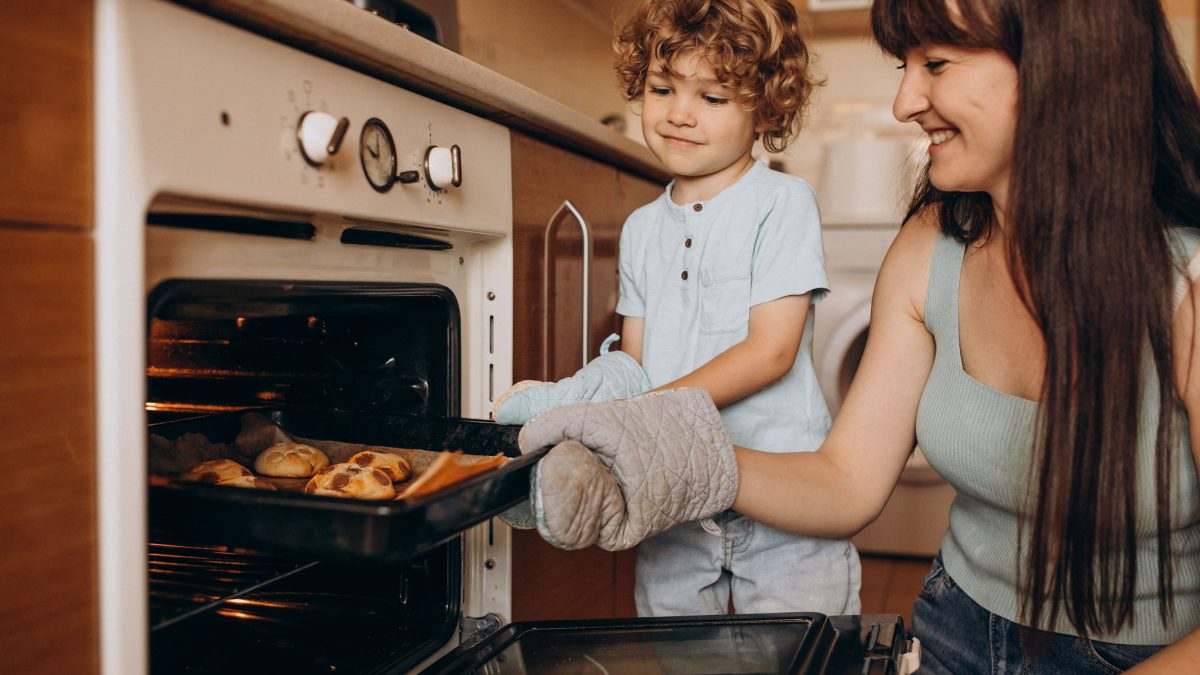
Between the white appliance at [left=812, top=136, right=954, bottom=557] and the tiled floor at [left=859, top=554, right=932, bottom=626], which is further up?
the white appliance at [left=812, top=136, right=954, bottom=557]

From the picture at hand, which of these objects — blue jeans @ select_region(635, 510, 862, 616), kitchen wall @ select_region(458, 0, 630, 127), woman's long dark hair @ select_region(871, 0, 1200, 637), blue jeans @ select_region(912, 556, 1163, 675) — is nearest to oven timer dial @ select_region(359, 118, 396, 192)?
woman's long dark hair @ select_region(871, 0, 1200, 637)

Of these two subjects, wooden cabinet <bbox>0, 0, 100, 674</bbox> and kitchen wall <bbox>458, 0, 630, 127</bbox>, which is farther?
kitchen wall <bbox>458, 0, 630, 127</bbox>

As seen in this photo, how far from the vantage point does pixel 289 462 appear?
921 mm

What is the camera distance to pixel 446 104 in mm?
974

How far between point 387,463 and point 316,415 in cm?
14

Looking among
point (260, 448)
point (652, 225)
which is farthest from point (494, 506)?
point (652, 225)

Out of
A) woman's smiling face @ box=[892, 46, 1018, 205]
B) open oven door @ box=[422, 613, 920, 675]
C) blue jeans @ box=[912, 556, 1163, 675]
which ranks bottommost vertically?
blue jeans @ box=[912, 556, 1163, 675]

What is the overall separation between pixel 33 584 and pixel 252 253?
0.94 feet

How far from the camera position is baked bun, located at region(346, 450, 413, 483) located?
879 millimetres

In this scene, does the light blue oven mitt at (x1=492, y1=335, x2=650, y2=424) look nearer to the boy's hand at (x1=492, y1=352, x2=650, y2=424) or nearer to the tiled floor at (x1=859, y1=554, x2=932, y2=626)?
the boy's hand at (x1=492, y1=352, x2=650, y2=424)

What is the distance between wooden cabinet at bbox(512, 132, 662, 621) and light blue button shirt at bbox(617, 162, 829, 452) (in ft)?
0.37

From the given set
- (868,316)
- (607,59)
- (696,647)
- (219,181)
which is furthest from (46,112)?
(607,59)

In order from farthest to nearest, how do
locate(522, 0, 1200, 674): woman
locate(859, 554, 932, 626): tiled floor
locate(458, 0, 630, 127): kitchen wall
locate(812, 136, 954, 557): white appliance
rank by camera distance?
locate(812, 136, 954, 557): white appliance < locate(859, 554, 932, 626): tiled floor < locate(458, 0, 630, 127): kitchen wall < locate(522, 0, 1200, 674): woman

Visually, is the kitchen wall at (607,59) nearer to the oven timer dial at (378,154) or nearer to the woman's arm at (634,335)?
the woman's arm at (634,335)
